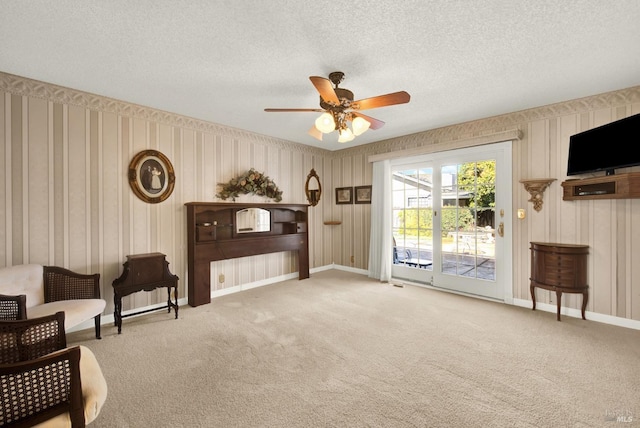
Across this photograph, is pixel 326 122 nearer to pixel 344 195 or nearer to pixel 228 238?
pixel 228 238

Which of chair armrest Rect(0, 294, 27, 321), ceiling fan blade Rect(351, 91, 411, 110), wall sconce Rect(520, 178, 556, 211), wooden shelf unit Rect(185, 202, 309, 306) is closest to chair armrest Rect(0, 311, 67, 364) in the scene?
chair armrest Rect(0, 294, 27, 321)

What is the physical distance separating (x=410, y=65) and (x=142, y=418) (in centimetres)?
337

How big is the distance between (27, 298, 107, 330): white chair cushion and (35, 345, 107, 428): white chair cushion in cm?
115

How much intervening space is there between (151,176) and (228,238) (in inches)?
54.4

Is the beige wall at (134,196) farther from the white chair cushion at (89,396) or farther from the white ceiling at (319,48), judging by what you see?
the white chair cushion at (89,396)

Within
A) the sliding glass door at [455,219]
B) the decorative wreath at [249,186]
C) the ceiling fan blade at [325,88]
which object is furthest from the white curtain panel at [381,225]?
the ceiling fan blade at [325,88]

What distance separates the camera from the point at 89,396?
133 centimetres

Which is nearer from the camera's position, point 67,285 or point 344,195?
point 67,285

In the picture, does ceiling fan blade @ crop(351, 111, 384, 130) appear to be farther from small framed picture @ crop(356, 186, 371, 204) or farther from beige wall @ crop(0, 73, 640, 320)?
small framed picture @ crop(356, 186, 371, 204)

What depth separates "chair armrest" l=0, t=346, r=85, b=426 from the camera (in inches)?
43.6

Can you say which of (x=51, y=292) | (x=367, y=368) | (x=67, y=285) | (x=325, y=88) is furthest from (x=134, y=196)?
(x=367, y=368)

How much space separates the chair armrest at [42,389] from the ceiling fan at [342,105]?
2.14 metres

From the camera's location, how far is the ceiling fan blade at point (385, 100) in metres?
2.21

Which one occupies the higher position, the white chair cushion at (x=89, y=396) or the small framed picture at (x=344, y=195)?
the small framed picture at (x=344, y=195)
